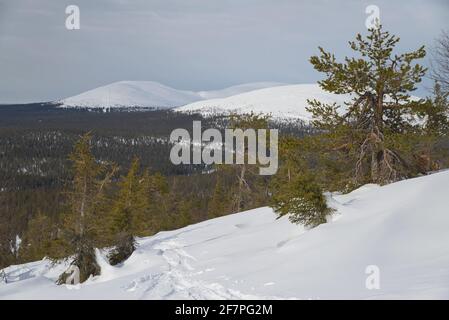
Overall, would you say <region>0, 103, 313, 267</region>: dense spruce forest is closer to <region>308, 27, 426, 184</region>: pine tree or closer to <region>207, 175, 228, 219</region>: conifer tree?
<region>207, 175, 228, 219</region>: conifer tree

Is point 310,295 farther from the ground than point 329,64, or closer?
→ closer

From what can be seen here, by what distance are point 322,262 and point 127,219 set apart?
727 inches

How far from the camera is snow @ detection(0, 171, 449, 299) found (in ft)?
23.5

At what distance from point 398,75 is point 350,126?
2.52 meters

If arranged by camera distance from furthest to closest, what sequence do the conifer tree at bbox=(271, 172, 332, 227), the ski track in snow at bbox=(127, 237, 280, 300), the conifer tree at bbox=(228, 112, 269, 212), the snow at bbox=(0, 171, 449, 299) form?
→ the conifer tree at bbox=(228, 112, 269, 212), the conifer tree at bbox=(271, 172, 332, 227), the ski track in snow at bbox=(127, 237, 280, 300), the snow at bbox=(0, 171, 449, 299)

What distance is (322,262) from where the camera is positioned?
28.2 feet

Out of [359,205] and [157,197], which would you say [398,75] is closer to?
[359,205]

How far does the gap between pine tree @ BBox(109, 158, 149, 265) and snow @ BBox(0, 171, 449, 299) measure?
1351 mm

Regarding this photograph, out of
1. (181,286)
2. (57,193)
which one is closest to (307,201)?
(181,286)

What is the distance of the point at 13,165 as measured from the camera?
6781 inches

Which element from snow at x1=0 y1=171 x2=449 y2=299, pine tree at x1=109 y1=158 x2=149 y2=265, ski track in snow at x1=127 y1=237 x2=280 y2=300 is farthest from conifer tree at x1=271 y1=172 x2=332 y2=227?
pine tree at x1=109 y1=158 x2=149 y2=265

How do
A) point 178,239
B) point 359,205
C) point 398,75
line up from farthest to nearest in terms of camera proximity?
point 178,239, point 398,75, point 359,205

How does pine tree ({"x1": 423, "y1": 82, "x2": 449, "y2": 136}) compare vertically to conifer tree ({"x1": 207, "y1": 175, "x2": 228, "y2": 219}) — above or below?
above

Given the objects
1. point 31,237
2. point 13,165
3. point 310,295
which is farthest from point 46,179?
point 310,295
